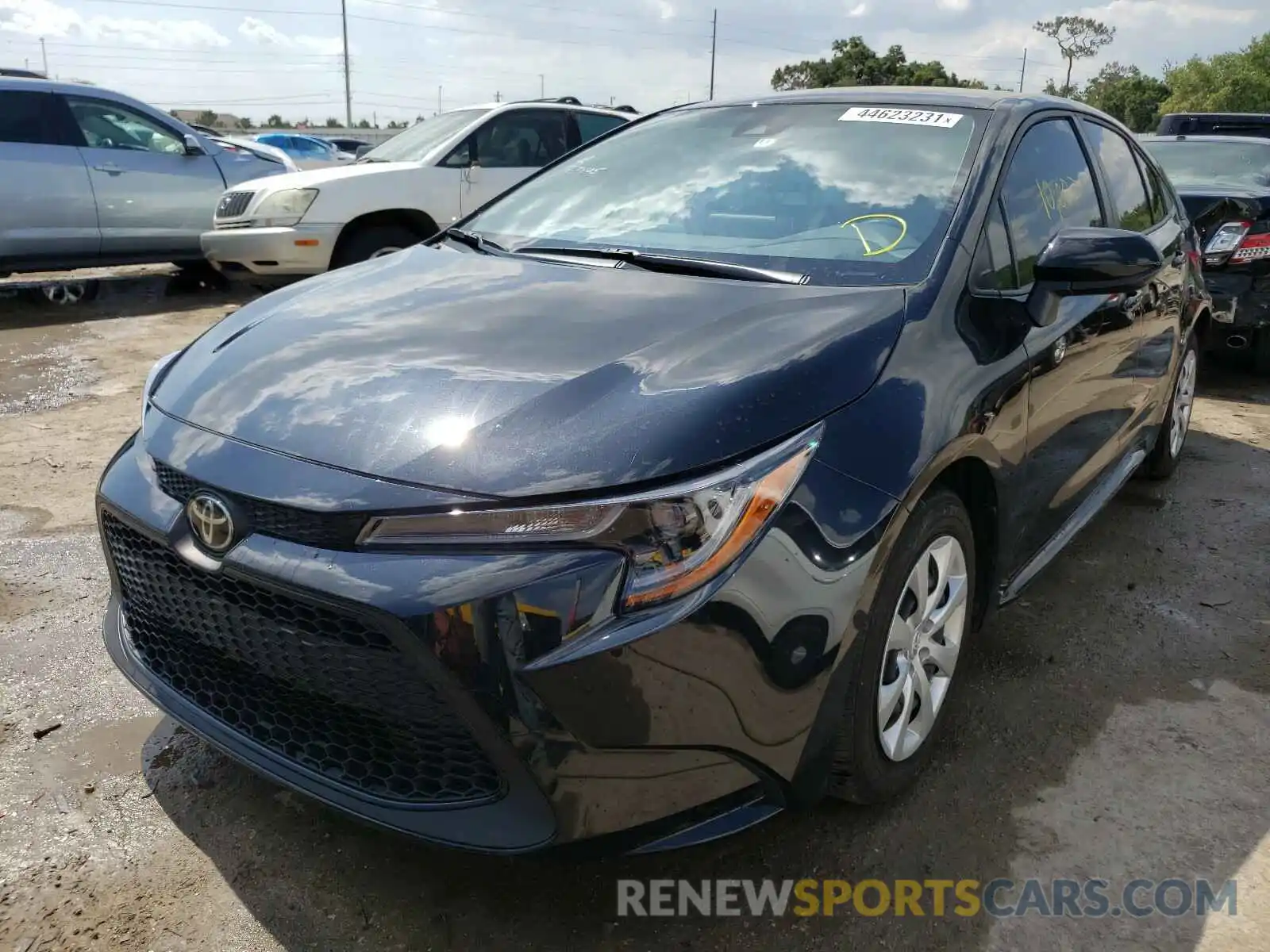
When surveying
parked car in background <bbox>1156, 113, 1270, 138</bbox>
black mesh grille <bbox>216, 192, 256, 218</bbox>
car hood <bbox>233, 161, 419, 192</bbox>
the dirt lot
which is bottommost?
the dirt lot

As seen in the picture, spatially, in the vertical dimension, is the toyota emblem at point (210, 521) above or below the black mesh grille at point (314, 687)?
above

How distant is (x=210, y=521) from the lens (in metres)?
1.84

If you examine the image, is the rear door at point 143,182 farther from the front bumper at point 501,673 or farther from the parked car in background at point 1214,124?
the parked car in background at point 1214,124

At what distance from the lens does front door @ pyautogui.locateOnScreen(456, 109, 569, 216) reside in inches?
311

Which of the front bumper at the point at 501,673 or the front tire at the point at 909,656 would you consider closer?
the front bumper at the point at 501,673

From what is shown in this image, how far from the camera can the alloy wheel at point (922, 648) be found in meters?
2.14

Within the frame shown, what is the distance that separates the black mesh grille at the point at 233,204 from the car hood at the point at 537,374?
5.66 meters

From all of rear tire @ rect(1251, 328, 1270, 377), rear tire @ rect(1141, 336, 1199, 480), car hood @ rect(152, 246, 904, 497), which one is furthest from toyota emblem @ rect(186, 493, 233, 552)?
rear tire @ rect(1251, 328, 1270, 377)

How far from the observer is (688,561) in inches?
65.9

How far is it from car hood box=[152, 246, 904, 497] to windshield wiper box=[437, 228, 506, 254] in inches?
15.6

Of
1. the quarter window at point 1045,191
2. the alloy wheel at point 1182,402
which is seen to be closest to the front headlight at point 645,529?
the quarter window at point 1045,191

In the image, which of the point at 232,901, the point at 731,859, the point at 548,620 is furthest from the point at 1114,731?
the point at 232,901

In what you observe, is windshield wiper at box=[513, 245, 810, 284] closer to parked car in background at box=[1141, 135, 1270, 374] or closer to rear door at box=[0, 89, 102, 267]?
parked car in background at box=[1141, 135, 1270, 374]

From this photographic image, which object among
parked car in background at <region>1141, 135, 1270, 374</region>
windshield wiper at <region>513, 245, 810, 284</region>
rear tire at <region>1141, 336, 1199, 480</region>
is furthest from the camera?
parked car in background at <region>1141, 135, 1270, 374</region>
